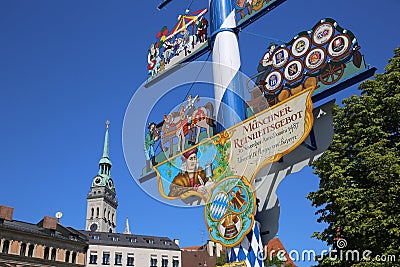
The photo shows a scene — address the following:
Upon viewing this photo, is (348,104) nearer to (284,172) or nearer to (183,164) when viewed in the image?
(284,172)

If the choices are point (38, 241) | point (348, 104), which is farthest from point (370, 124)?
point (38, 241)

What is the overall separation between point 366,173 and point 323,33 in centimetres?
533

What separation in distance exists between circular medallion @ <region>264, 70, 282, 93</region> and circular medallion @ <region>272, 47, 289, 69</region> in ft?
1.02

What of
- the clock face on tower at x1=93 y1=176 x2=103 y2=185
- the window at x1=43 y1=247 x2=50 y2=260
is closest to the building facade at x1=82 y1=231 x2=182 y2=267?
the window at x1=43 y1=247 x2=50 y2=260

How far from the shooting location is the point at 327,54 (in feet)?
48.9

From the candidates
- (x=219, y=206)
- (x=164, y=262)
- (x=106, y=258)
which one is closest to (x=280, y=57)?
(x=219, y=206)

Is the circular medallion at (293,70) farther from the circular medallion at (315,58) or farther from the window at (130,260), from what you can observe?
the window at (130,260)

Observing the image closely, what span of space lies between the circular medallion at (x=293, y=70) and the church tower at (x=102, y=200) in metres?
94.8

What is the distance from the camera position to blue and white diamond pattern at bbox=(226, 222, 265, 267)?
14078 mm

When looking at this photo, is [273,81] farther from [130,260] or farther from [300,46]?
[130,260]

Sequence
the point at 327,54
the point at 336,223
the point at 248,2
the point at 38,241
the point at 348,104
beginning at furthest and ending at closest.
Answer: the point at 38,241, the point at 248,2, the point at 327,54, the point at 348,104, the point at 336,223

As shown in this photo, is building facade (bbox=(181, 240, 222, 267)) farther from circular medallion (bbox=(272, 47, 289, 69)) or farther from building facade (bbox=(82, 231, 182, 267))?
circular medallion (bbox=(272, 47, 289, 69))

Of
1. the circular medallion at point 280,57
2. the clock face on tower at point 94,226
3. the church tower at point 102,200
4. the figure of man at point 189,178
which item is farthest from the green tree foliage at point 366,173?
the clock face on tower at point 94,226

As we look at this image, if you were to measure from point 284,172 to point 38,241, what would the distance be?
1490 inches
